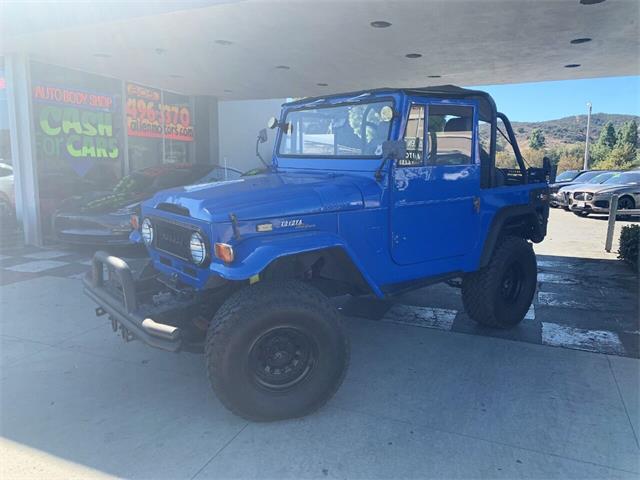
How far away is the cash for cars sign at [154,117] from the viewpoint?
10695 mm

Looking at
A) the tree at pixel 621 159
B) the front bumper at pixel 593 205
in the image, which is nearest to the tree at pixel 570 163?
→ the tree at pixel 621 159

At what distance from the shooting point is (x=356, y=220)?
3273 mm

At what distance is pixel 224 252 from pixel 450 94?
7.48ft

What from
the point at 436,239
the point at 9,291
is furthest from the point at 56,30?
the point at 436,239

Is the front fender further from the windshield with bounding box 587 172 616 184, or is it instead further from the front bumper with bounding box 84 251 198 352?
the windshield with bounding box 587 172 616 184

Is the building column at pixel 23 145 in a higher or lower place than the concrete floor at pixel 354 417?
higher

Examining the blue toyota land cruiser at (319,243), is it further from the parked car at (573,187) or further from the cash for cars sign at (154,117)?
the parked car at (573,187)

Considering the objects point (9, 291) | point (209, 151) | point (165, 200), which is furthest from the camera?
point (209, 151)

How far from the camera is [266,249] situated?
2785 mm

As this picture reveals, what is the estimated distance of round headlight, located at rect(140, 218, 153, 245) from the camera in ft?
11.7

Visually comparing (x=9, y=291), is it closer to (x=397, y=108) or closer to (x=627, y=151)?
(x=397, y=108)

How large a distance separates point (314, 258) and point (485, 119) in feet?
7.10

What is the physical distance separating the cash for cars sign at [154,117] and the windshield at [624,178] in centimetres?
1256

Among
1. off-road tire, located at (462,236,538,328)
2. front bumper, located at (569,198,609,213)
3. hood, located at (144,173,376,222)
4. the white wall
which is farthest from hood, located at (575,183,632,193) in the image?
hood, located at (144,173,376,222)
